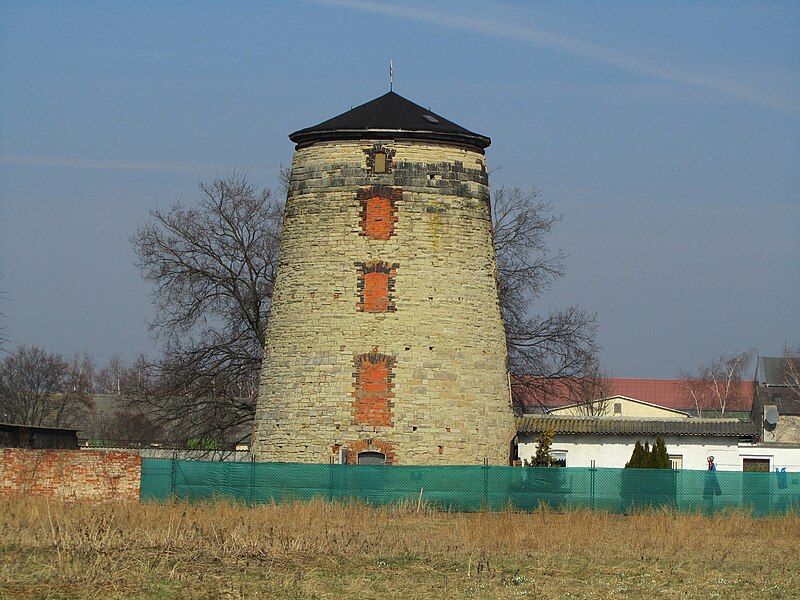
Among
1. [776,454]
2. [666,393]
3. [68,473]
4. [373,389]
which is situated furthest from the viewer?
[666,393]

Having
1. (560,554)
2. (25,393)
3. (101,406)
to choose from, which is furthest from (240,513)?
(101,406)

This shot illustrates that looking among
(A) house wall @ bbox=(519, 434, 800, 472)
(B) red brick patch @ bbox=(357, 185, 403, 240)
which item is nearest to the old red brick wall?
(B) red brick patch @ bbox=(357, 185, 403, 240)

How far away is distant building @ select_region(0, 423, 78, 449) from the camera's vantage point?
117 feet

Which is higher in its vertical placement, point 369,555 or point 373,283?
point 373,283

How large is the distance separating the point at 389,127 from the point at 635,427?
9434 mm

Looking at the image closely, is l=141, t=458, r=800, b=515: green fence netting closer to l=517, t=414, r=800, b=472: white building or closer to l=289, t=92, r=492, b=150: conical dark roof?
l=517, t=414, r=800, b=472: white building

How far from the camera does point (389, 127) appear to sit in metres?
33.8

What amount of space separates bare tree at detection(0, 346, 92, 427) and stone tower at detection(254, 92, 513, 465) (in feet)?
136

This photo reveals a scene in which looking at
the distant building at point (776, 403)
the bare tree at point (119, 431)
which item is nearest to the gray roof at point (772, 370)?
the distant building at point (776, 403)

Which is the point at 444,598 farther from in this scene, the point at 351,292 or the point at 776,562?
the point at 351,292

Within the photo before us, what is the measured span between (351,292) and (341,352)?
1.30 m

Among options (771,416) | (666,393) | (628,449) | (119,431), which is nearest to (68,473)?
(628,449)

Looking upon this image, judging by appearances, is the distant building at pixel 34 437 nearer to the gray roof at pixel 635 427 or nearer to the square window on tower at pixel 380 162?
the square window on tower at pixel 380 162

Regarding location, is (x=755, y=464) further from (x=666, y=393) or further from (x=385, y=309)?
(x=666, y=393)
